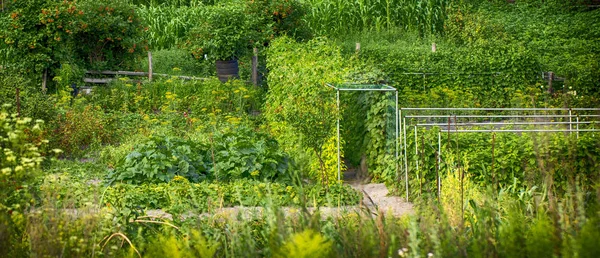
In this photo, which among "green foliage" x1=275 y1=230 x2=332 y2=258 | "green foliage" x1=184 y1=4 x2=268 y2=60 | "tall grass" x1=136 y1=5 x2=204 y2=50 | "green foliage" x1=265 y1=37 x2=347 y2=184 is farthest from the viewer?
"tall grass" x1=136 y1=5 x2=204 y2=50

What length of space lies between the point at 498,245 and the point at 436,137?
482cm

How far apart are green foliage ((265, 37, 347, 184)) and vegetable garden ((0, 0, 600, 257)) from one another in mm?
31

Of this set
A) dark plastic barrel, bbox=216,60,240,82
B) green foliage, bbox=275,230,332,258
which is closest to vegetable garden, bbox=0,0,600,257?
green foliage, bbox=275,230,332,258

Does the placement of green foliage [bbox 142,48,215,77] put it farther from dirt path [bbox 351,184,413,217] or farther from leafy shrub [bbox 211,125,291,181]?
dirt path [bbox 351,184,413,217]

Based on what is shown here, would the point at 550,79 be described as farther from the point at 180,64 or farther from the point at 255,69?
the point at 180,64

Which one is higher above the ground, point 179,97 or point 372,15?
point 372,15

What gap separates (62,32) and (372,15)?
11250mm

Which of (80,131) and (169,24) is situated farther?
(169,24)

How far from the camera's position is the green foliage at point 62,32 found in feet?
56.6

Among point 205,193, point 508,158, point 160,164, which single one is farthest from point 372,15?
point 205,193

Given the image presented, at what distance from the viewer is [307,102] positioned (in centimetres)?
1078

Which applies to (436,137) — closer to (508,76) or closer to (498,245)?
(498,245)

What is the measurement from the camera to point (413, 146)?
9.61 metres

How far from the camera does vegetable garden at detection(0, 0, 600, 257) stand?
4.68 meters
